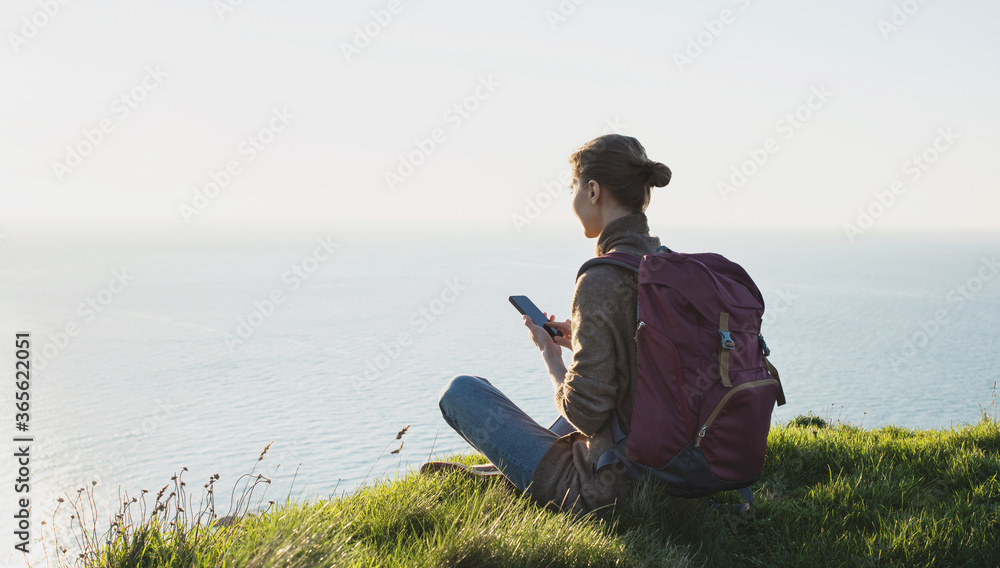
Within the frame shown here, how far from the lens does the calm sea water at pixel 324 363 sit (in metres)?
23.4

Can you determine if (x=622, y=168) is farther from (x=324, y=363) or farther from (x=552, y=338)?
(x=324, y=363)

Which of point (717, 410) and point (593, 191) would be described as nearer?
point (717, 410)

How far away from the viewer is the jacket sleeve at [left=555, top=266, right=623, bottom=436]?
2.82m

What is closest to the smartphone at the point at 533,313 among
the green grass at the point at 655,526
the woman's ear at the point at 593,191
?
the woman's ear at the point at 593,191

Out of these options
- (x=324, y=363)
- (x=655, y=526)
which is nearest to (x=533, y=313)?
(x=655, y=526)

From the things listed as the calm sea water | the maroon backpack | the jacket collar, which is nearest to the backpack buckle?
the maroon backpack

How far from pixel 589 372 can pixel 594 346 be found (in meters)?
0.12

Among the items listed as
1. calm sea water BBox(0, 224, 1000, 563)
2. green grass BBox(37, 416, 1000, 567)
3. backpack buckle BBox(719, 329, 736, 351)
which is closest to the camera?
green grass BBox(37, 416, 1000, 567)

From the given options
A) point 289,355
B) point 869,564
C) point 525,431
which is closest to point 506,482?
point 525,431

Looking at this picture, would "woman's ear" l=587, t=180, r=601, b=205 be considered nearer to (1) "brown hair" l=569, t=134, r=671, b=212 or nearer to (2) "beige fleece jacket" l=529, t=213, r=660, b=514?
(1) "brown hair" l=569, t=134, r=671, b=212

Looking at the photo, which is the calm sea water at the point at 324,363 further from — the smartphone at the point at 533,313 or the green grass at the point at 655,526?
the smartphone at the point at 533,313

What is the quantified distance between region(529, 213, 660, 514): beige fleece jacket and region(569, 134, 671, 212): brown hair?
10 cm

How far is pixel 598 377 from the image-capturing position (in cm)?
284

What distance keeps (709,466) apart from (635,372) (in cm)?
49
